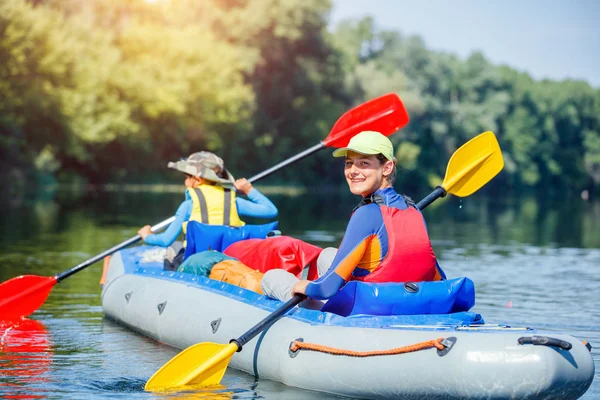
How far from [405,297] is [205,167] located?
3.26 meters

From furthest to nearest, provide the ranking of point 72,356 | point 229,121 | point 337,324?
point 229,121 → point 72,356 → point 337,324

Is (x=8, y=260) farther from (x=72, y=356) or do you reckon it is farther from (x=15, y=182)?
(x=15, y=182)

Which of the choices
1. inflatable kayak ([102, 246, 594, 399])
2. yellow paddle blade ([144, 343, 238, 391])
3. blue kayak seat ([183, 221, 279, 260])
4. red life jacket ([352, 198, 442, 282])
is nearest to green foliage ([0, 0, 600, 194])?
blue kayak seat ([183, 221, 279, 260])

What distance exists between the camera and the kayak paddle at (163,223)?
9297 mm

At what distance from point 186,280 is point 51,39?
2843 cm

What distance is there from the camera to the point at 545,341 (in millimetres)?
5359

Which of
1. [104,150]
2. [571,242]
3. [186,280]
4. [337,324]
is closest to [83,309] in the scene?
[186,280]

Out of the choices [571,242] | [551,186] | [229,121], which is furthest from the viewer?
[551,186]

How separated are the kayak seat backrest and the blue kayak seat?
2.40 metres

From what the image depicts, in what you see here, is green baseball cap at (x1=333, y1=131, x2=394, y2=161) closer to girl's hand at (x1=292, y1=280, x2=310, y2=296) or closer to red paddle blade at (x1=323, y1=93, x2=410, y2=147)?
girl's hand at (x1=292, y1=280, x2=310, y2=296)

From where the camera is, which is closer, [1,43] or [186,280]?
[186,280]

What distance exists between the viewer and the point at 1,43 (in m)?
32.8

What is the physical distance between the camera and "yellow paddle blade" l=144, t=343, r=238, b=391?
6367 millimetres

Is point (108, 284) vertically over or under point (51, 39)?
under
